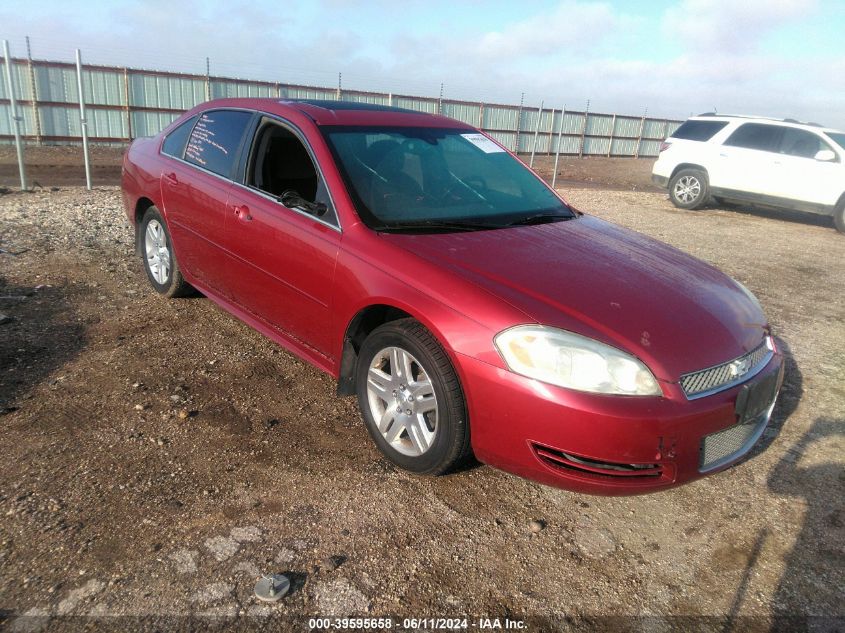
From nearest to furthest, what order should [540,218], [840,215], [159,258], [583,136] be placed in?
[540,218] → [159,258] → [840,215] → [583,136]

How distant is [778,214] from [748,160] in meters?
2.27

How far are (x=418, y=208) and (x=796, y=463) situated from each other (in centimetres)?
236

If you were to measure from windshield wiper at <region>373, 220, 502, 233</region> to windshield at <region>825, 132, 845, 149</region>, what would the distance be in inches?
427

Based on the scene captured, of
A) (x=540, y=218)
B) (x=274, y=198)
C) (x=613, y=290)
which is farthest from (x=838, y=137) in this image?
(x=274, y=198)

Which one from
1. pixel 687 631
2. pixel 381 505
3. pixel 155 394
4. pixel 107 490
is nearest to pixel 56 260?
pixel 155 394

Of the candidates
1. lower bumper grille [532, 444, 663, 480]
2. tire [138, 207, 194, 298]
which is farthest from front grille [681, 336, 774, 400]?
tire [138, 207, 194, 298]

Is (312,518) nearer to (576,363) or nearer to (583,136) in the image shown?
(576,363)

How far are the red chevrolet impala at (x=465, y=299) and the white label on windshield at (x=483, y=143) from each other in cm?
1

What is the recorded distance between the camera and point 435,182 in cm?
371

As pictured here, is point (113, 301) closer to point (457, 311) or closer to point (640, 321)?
point (457, 311)

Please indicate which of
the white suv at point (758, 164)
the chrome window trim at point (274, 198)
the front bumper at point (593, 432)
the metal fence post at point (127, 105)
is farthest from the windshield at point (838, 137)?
the metal fence post at point (127, 105)

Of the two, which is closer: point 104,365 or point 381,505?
point 381,505

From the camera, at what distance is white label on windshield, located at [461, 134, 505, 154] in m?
4.25

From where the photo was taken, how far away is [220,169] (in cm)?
416
